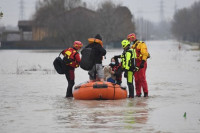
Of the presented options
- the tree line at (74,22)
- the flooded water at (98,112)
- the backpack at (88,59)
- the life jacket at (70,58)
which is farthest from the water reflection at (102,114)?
the tree line at (74,22)

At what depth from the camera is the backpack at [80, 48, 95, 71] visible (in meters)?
17.0

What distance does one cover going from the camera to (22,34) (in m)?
118

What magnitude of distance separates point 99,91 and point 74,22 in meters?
83.9

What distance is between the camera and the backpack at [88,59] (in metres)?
17.0

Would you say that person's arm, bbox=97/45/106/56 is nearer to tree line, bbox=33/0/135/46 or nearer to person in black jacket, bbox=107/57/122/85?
person in black jacket, bbox=107/57/122/85

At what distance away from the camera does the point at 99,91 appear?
16.6m

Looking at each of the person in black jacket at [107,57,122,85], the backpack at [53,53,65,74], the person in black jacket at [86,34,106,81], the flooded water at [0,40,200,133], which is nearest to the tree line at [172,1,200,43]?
the flooded water at [0,40,200,133]

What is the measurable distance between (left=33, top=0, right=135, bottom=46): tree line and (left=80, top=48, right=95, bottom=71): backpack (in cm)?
7989

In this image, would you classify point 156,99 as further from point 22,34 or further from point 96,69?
point 22,34

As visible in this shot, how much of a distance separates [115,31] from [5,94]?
309 feet

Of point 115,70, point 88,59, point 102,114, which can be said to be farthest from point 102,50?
point 102,114

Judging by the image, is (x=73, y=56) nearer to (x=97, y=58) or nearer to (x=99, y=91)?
(x=97, y=58)

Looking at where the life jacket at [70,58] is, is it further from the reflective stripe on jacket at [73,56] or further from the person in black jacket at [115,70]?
the person in black jacket at [115,70]

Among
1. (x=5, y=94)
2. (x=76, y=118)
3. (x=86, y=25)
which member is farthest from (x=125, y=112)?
(x=86, y=25)
